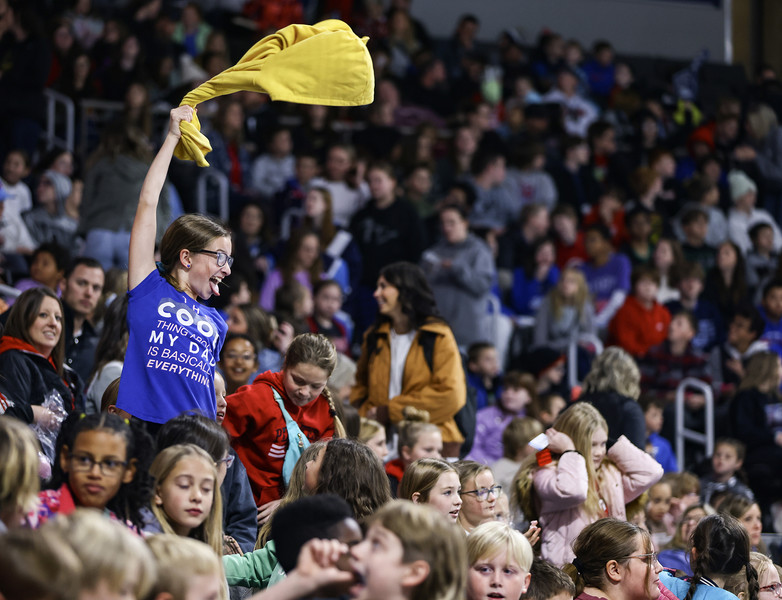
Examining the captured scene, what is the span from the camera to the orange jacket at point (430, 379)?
6684 mm

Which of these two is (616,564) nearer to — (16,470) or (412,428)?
(412,428)

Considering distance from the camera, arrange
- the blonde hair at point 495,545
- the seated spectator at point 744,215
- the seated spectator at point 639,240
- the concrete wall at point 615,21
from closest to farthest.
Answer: the blonde hair at point 495,545, the seated spectator at point 639,240, the seated spectator at point 744,215, the concrete wall at point 615,21

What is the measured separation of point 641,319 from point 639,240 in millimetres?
1743

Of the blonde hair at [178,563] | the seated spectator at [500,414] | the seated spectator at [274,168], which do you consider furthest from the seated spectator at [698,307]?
the blonde hair at [178,563]

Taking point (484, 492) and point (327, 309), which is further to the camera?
point (327, 309)

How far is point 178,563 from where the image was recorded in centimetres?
318

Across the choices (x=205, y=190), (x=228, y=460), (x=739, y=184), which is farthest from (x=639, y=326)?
(x=228, y=460)

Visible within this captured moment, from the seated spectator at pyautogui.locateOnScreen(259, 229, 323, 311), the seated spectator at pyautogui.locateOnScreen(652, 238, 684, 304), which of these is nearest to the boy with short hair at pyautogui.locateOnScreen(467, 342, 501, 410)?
the seated spectator at pyautogui.locateOnScreen(259, 229, 323, 311)

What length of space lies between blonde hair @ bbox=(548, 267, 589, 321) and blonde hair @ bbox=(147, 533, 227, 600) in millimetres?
7481

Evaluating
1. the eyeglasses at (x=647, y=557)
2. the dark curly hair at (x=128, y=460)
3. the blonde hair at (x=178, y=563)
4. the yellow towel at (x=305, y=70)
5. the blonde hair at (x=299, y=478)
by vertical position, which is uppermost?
the yellow towel at (x=305, y=70)

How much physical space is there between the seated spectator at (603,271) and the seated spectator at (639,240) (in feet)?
1.48

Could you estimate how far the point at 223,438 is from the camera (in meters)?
4.27

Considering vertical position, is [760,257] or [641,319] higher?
[760,257]

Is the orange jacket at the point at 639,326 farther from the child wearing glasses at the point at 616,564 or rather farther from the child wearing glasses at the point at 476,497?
the child wearing glasses at the point at 616,564
